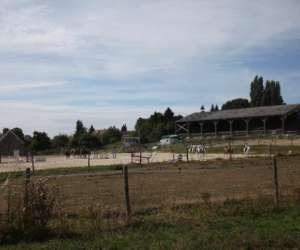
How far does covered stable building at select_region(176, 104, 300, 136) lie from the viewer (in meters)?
90.4

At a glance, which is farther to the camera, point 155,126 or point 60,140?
point 60,140

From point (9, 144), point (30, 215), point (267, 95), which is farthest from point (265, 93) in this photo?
point (30, 215)

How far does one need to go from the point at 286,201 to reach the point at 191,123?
92.8m

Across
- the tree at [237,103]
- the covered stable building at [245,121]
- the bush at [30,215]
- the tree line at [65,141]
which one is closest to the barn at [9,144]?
the tree line at [65,141]

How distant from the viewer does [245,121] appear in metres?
97.1

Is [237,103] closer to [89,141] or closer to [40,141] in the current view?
[89,141]

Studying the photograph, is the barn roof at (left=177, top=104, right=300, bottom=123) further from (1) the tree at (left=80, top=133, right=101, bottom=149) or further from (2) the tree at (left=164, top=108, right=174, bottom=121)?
(2) the tree at (left=164, top=108, right=174, bottom=121)

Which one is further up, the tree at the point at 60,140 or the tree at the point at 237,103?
the tree at the point at 237,103

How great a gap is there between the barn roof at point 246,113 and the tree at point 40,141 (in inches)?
1439

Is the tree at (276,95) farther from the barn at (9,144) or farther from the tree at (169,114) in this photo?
→ the barn at (9,144)

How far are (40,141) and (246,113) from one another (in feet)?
171

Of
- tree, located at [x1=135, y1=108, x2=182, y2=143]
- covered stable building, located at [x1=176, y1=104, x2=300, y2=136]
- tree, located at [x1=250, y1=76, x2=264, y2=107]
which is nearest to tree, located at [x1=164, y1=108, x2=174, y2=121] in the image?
tree, located at [x1=135, y1=108, x2=182, y2=143]

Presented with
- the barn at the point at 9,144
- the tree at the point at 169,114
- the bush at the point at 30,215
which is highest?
the tree at the point at 169,114

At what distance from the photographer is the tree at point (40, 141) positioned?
4773 inches
